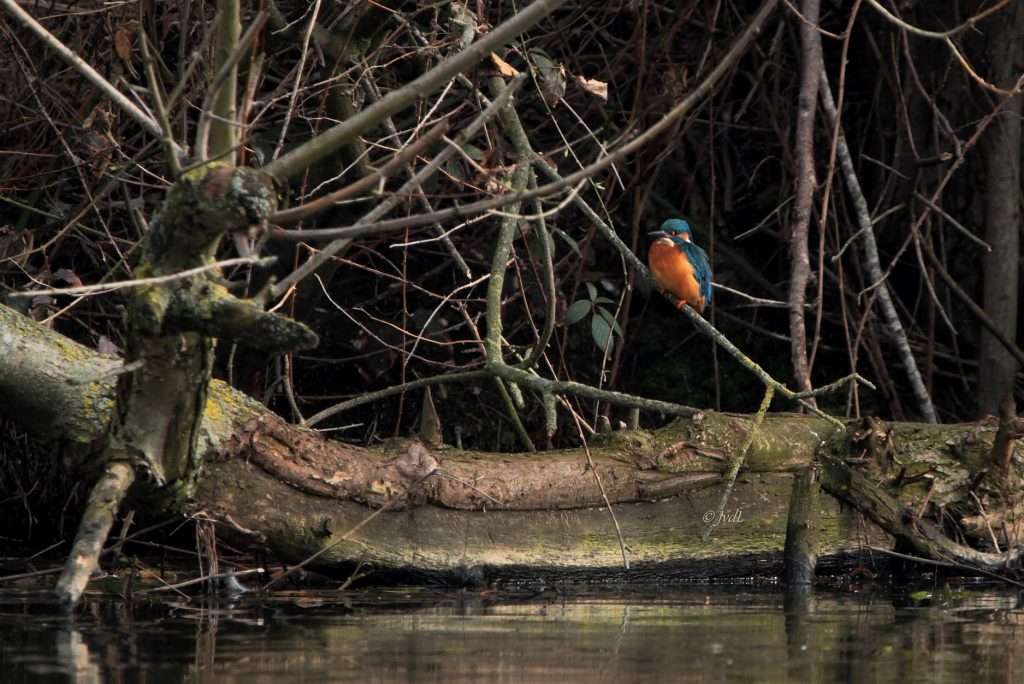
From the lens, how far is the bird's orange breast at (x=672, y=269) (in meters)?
6.21

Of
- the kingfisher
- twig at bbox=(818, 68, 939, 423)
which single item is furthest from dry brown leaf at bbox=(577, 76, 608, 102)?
twig at bbox=(818, 68, 939, 423)

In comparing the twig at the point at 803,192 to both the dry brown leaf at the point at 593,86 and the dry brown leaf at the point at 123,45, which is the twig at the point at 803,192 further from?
the dry brown leaf at the point at 123,45

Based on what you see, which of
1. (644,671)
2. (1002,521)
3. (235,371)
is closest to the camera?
(644,671)

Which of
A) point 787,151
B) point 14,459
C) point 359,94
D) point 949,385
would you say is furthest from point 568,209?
point 14,459

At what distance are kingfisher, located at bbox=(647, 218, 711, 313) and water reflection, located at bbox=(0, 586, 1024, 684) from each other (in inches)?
73.1

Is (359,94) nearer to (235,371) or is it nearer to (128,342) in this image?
(235,371)

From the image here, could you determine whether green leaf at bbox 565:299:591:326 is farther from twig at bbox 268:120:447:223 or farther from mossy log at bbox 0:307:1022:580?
twig at bbox 268:120:447:223

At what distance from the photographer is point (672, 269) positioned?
620 cm

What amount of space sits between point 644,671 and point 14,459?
3499 millimetres

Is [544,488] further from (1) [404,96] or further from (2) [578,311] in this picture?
(1) [404,96]

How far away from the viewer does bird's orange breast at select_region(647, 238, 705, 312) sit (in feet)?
20.4

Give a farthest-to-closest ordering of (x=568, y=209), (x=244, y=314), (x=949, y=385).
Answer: (x=949, y=385), (x=568, y=209), (x=244, y=314)

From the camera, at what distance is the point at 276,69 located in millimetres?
6117

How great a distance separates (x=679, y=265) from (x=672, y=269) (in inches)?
1.5
